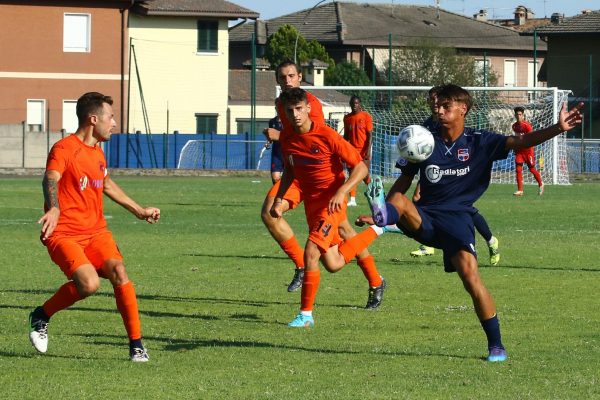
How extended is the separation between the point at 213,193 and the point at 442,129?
73.7ft

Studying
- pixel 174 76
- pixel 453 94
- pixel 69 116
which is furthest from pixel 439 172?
pixel 174 76

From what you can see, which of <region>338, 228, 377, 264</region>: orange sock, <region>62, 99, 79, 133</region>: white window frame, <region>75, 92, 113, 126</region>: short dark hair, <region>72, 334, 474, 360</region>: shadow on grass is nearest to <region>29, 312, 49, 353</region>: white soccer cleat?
<region>72, 334, 474, 360</region>: shadow on grass

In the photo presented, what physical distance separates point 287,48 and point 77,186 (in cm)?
6185

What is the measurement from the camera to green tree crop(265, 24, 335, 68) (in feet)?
227

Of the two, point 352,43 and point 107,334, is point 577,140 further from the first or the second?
point 107,334

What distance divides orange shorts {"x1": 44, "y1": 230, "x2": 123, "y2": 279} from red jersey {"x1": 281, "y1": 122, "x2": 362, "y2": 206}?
2.32 m

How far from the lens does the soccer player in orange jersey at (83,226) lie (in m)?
8.00

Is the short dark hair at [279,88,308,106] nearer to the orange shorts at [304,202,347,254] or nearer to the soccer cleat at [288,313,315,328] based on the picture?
the orange shorts at [304,202,347,254]

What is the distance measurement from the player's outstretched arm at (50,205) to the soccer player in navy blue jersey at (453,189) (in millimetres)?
1962

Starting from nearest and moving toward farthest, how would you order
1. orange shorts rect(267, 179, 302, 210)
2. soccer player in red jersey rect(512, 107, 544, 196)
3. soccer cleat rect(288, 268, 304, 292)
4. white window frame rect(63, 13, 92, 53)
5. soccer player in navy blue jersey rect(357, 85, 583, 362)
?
soccer player in navy blue jersey rect(357, 85, 583, 362)
orange shorts rect(267, 179, 302, 210)
soccer cleat rect(288, 268, 304, 292)
soccer player in red jersey rect(512, 107, 544, 196)
white window frame rect(63, 13, 92, 53)

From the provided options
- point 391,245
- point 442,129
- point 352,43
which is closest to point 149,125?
point 352,43

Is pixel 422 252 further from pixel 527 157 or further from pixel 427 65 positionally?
pixel 427 65

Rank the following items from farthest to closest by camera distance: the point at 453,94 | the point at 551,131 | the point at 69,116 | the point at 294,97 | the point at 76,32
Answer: the point at 76,32
the point at 69,116
the point at 294,97
the point at 453,94
the point at 551,131

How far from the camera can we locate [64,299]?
8.30 meters
